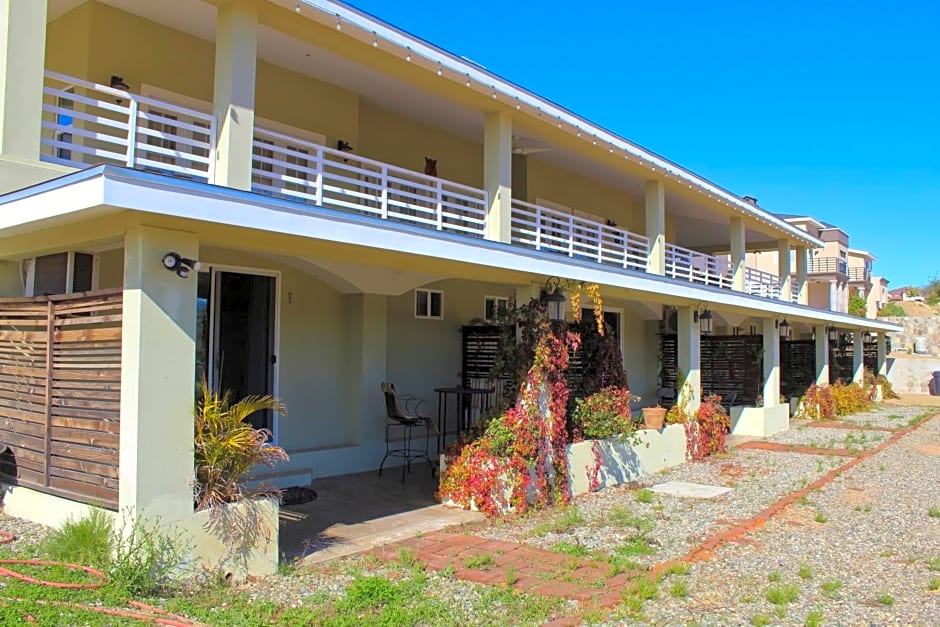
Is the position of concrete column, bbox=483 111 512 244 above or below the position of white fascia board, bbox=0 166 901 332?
above

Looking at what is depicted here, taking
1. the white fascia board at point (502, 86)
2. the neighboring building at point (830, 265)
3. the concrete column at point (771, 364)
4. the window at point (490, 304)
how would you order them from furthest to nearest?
1. the neighboring building at point (830, 265)
2. the concrete column at point (771, 364)
3. the window at point (490, 304)
4. the white fascia board at point (502, 86)

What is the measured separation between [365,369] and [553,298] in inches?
127

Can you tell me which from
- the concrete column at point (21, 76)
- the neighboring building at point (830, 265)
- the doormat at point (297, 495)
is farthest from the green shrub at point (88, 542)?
the neighboring building at point (830, 265)

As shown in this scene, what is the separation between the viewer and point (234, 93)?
6.79 metres

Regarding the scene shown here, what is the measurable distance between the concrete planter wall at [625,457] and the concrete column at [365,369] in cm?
314

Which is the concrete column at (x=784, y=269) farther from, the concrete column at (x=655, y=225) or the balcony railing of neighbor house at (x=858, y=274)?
the balcony railing of neighbor house at (x=858, y=274)

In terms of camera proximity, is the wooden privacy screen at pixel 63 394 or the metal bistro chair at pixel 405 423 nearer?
the wooden privacy screen at pixel 63 394

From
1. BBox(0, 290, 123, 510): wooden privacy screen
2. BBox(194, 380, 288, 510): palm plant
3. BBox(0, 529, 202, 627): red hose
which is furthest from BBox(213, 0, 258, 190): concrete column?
BBox(0, 529, 202, 627): red hose

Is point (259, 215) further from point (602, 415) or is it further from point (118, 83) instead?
point (602, 415)

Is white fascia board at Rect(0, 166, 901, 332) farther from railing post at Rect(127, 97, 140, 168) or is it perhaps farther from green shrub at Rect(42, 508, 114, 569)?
green shrub at Rect(42, 508, 114, 569)

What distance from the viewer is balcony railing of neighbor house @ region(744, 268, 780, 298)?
1794cm

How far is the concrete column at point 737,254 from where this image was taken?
17.0 m

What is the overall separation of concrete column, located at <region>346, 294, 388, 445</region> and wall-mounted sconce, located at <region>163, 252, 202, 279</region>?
538 centimetres

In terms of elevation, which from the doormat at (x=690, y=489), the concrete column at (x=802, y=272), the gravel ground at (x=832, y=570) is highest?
the concrete column at (x=802, y=272)
